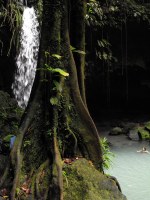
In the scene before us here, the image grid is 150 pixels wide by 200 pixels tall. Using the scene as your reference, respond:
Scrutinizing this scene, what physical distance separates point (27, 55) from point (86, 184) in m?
8.97

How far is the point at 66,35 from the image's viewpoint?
5184mm

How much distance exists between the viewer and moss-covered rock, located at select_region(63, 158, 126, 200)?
4.33 metres

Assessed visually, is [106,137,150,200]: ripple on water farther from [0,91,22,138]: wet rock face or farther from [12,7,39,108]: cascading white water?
[12,7,39,108]: cascading white water

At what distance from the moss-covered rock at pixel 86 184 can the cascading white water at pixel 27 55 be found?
27.1 feet

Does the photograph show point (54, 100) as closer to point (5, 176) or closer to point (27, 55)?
point (5, 176)

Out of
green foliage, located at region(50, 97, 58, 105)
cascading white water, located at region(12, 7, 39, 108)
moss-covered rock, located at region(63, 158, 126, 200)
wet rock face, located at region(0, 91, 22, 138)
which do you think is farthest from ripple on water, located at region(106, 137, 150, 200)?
cascading white water, located at region(12, 7, 39, 108)

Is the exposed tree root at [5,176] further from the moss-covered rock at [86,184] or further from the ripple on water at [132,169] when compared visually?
the ripple on water at [132,169]

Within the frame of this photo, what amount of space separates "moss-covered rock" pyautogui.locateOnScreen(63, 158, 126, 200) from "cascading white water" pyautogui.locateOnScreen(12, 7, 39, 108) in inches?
325

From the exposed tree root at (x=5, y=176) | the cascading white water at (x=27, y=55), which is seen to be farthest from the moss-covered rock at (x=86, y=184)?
the cascading white water at (x=27, y=55)

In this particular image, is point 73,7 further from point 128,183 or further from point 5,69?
point 5,69

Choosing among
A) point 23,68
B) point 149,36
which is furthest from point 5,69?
point 149,36

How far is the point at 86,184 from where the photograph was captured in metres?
4.41

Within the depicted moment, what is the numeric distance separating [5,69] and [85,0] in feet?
26.3

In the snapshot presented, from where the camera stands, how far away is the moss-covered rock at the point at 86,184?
170 inches
